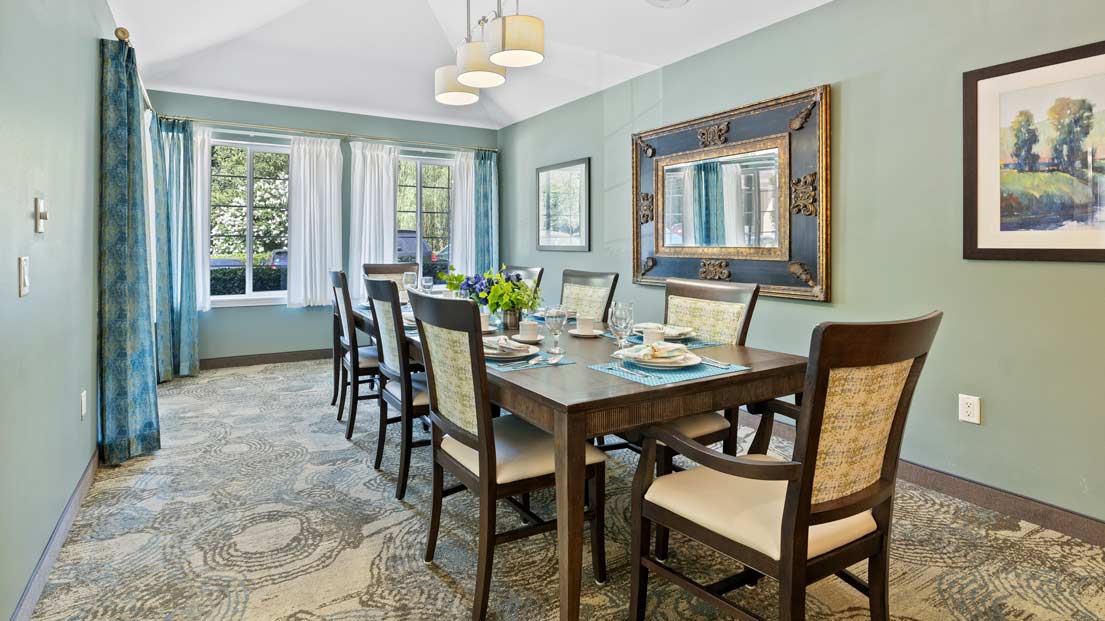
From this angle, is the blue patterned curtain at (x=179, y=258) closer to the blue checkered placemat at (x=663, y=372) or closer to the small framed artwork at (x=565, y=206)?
the small framed artwork at (x=565, y=206)

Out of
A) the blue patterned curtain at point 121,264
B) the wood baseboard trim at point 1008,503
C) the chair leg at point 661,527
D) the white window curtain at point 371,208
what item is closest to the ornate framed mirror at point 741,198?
the wood baseboard trim at point 1008,503

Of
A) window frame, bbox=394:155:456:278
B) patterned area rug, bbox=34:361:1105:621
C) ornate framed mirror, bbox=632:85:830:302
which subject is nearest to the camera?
patterned area rug, bbox=34:361:1105:621

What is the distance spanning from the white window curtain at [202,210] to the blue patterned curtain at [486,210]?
2594 millimetres

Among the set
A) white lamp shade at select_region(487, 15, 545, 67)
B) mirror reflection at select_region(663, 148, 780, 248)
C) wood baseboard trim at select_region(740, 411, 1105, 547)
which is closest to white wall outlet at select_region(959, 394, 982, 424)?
wood baseboard trim at select_region(740, 411, 1105, 547)

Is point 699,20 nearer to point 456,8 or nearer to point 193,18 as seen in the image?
point 456,8

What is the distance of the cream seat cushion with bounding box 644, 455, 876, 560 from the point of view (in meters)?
1.45

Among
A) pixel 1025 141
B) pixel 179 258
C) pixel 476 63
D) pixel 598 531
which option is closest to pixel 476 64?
pixel 476 63

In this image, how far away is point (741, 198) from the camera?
153 inches

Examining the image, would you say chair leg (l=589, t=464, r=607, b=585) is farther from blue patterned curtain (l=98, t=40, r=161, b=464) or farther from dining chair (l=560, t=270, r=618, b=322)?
blue patterned curtain (l=98, t=40, r=161, b=464)

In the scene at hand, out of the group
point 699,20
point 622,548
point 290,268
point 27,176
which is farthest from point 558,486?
point 290,268

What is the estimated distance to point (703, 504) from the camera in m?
1.60

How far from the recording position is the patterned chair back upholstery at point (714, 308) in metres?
2.68

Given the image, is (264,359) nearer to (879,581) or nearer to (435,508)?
(435,508)

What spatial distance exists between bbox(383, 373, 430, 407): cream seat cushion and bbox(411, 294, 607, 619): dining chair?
63 centimetres
